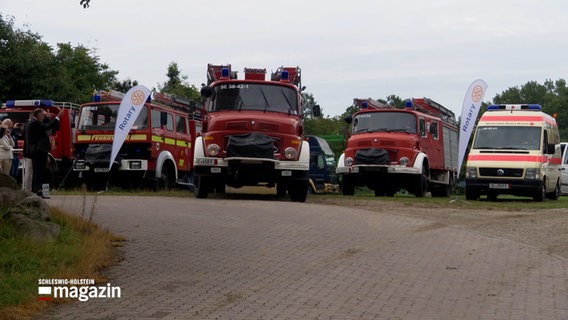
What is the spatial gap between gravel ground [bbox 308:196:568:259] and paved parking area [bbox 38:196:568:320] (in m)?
0.62

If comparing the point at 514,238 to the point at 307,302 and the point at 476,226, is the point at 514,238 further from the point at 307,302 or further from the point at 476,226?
the point at 307,302

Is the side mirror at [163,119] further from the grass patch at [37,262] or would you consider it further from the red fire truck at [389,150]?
the grass patch at [37,262]

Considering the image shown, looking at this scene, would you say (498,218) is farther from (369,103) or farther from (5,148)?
(5,148)

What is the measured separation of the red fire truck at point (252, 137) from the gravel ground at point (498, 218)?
1.70 meters

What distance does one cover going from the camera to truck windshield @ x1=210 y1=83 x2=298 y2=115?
19234 mm

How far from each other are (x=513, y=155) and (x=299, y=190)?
6.70 metres

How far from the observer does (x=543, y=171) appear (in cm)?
2272

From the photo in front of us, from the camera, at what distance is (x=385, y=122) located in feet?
79.2

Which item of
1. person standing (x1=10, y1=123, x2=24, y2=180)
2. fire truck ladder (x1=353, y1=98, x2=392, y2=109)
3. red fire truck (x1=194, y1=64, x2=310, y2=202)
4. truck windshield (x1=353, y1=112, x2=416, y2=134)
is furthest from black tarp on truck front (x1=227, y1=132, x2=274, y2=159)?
fire truck ladder (x1=353, y1=98, x2=392, y2=109)

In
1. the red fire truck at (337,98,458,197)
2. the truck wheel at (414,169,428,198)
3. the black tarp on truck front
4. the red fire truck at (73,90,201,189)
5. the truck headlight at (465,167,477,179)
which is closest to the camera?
the black tarp on truck front

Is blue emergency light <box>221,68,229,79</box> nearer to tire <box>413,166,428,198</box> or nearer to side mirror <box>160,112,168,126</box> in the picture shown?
side mirror <box>160,112,168,126</box>

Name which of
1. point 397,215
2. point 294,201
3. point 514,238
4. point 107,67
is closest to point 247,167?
point 294,201

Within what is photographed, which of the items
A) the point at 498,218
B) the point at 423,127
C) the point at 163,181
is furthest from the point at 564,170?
the point at 498,218

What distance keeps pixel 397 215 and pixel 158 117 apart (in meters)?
9.67
